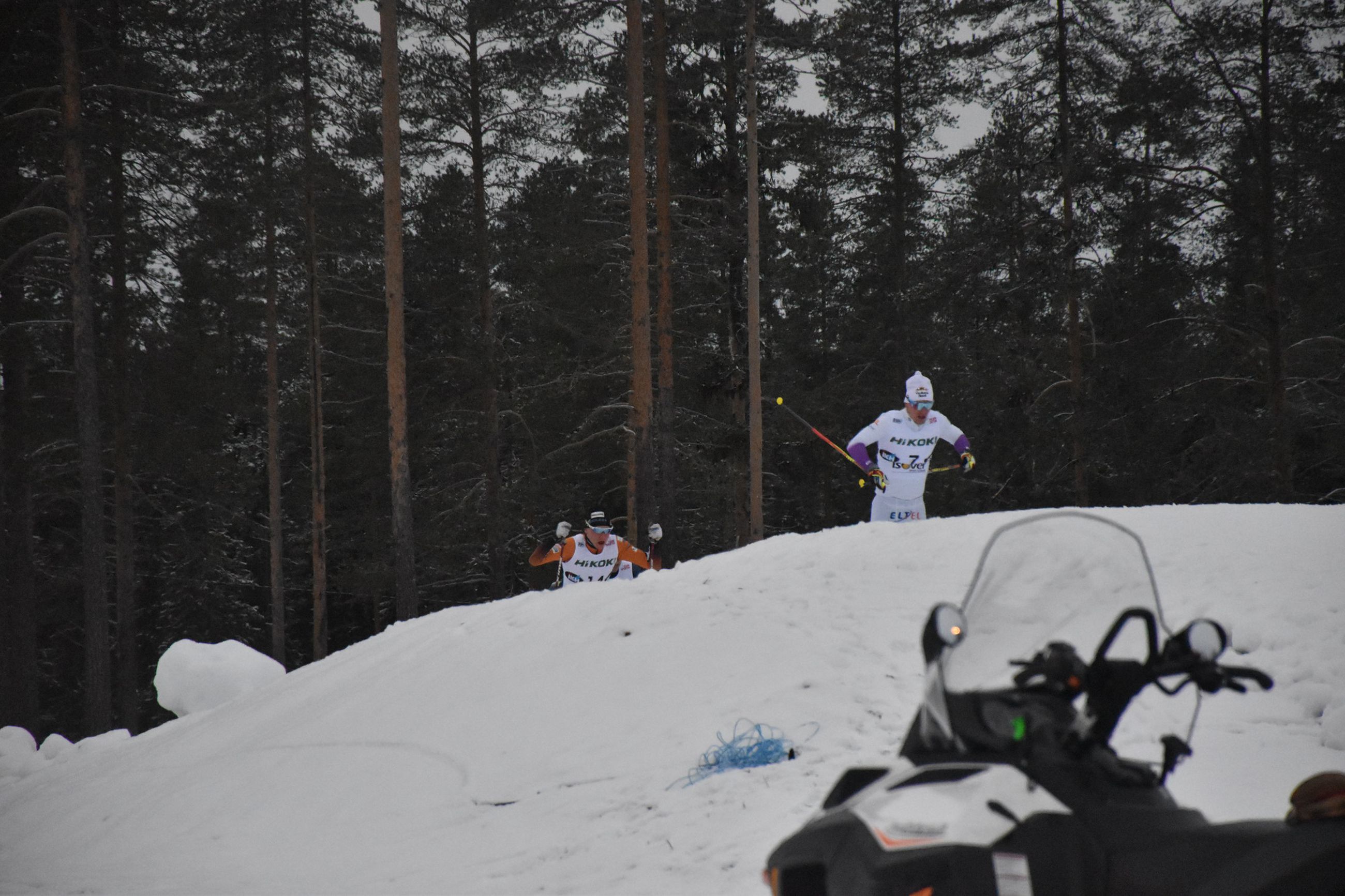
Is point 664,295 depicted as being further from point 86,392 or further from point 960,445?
point 86,392

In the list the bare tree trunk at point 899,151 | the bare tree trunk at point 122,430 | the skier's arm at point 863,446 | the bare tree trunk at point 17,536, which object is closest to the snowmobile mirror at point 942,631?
the skier's arm at point 863,446

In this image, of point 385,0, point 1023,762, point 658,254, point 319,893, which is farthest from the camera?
point 658,254

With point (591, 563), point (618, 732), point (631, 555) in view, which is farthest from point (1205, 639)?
point (591, 563)

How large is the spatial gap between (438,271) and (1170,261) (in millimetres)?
17185

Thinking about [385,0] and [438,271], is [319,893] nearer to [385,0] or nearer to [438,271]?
[385,0]

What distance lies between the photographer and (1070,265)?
19.5 metres

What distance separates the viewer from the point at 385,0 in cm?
1606

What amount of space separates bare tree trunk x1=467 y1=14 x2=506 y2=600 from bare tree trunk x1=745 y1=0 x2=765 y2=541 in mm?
6550

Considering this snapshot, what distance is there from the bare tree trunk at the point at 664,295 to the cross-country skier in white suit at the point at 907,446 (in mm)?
7076

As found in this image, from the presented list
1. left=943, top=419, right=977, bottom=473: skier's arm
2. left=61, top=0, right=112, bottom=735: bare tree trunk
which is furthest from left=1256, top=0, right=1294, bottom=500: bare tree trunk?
left=61, top=0, right=112, bottom=735: bare tree trunk

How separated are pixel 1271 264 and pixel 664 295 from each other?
10.9 m

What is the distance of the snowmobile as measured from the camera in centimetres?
204

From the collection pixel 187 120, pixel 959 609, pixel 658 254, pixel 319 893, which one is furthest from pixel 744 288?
pixel 959 609

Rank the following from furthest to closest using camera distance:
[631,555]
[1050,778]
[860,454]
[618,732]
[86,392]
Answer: [86,392] < [631,555] < [860,454] < [618,732] < [1050,778]
